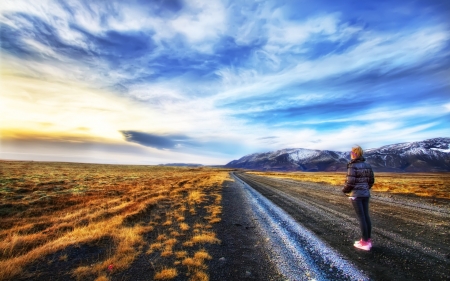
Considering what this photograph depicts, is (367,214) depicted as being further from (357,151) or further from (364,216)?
(357,151)

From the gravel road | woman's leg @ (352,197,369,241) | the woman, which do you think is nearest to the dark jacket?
the woman

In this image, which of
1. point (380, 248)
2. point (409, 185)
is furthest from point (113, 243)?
point (409, 185)

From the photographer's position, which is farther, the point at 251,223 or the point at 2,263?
the point at 251,223

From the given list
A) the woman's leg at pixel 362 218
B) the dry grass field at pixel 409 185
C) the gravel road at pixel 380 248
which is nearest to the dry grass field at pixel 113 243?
the gravel road at pixel 380 248

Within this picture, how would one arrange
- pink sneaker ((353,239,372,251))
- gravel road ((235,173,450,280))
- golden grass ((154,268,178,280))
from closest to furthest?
gravel road ((235,173,450,280)) < golden grass ((154,268,178,280)) < pink sneaker ((353,239,372,251))

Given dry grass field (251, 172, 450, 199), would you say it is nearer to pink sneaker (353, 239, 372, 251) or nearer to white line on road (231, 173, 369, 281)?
pink sneaker (353, 239, 372, 251)

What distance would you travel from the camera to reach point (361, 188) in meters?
6.70

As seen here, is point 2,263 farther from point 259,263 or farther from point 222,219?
point 222,219

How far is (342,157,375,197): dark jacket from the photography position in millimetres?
6660

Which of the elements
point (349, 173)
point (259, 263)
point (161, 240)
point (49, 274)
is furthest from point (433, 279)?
point (49, 274)

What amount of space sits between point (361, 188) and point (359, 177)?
349 millimetres

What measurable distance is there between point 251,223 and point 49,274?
7.78 metres

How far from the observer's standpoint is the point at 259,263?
6.01 meters

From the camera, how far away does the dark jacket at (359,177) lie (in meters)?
6.66
